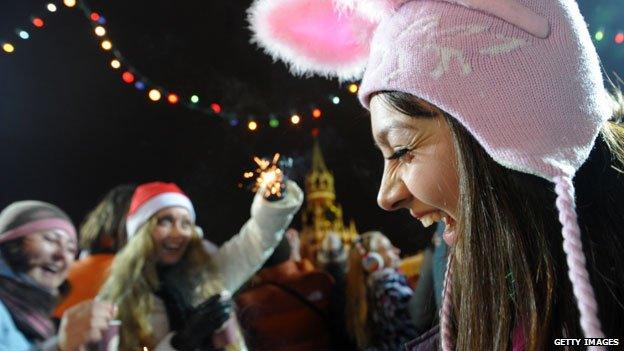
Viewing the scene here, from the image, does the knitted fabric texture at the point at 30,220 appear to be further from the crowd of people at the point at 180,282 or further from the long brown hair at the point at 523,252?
the long brown hair at the point at 523,252

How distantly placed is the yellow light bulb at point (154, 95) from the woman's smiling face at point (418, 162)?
4.47ft

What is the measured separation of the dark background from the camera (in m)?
1.77

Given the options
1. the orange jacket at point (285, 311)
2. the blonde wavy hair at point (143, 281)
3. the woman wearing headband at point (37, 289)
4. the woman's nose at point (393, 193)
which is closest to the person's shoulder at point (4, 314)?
the woman wearing headband at point (37, 289)

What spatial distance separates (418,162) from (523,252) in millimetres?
201

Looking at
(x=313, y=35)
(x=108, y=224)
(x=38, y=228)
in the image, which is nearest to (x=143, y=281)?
(x=108, y=224)

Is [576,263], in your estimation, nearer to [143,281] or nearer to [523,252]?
[523,252]

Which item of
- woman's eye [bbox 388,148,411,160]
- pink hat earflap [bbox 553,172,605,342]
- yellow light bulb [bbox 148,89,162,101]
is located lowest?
pink hat earflap [bbox 553,172,605,342]

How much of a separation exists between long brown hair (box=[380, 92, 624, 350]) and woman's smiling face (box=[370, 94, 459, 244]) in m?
0.02

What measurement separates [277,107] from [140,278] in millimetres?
906

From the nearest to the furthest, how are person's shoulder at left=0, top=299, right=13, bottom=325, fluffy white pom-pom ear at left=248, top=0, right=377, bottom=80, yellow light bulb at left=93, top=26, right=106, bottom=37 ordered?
fluffy white pom-pom ear at left=248, top=0, right=377, bottom=80 → person's shoulder at left=0, top=299, right=13, bottom=325 → yellow light bulb at left=93, top=26, right=106, bottom=37

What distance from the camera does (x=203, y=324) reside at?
1.69m

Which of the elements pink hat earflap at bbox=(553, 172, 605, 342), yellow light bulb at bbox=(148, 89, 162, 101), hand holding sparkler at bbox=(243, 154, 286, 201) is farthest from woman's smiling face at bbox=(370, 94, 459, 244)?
yellow light bulb at bbox=(148, 89, 162, 101)

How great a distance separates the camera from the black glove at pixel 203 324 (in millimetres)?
1659

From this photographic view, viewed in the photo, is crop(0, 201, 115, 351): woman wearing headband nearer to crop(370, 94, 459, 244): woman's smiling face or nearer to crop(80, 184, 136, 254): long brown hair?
crop(80, 184, 136, 254): long brown hair
